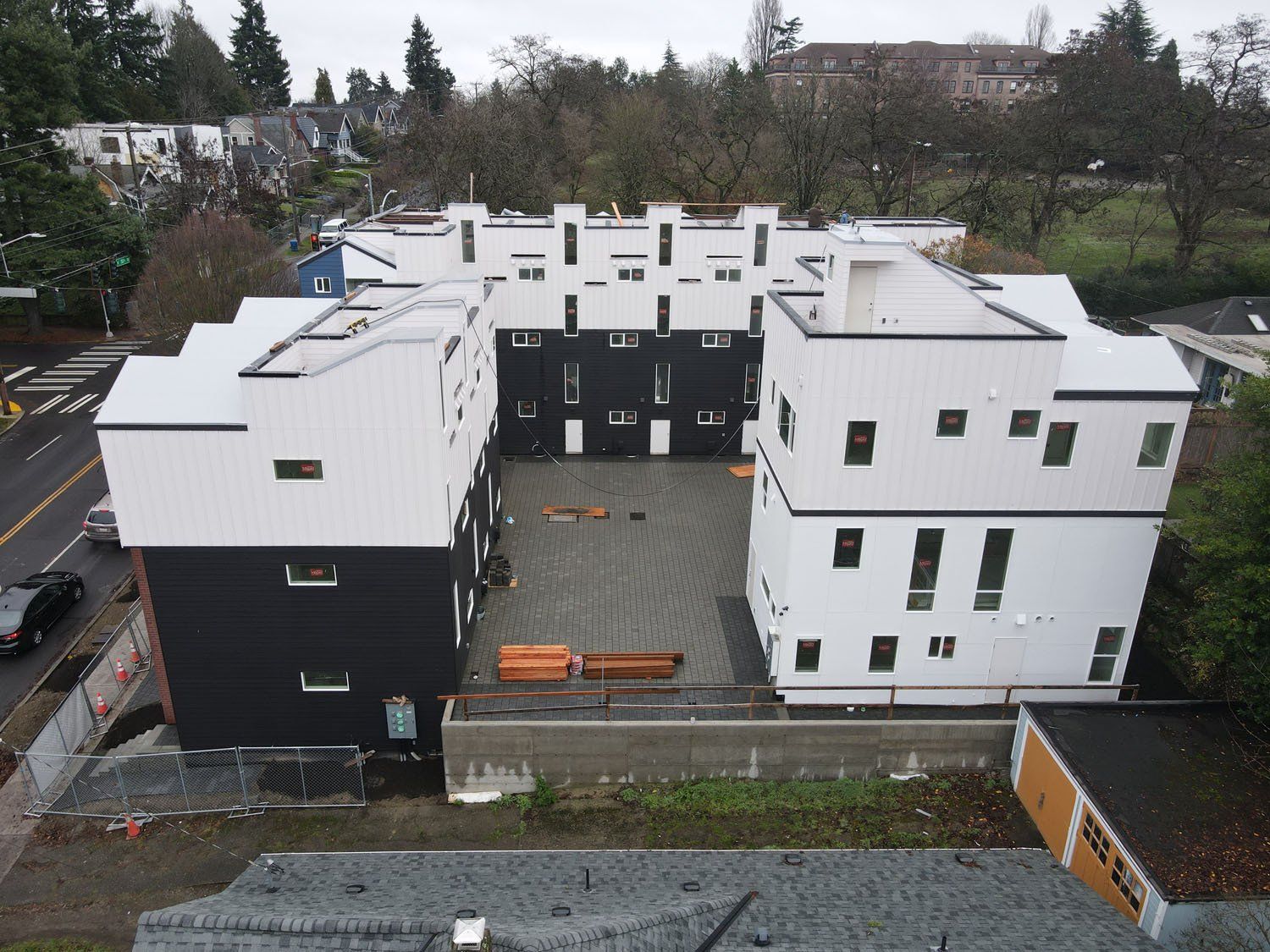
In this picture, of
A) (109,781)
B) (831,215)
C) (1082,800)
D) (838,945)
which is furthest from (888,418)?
(831,215)

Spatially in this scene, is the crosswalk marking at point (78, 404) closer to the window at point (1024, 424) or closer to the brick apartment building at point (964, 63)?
the window at point (1024, 424)

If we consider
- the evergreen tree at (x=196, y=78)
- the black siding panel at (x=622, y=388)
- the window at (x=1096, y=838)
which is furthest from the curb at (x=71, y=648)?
the evergreen tree at (x=196, y=78)

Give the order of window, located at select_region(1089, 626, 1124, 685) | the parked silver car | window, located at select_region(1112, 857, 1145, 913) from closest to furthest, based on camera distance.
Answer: window, located at select_region(1112, 857, 1145, 913), window, located at select_region(1089, 626, 1124, 685), the parked silver car

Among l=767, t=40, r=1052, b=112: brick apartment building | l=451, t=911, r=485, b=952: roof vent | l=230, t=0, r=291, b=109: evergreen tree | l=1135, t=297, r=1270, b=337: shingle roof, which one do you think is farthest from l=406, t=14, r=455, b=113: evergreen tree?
l=451, t=911, r=485, b=952: roof vent

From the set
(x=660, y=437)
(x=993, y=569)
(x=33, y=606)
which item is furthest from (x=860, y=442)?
(x=33, y=606)

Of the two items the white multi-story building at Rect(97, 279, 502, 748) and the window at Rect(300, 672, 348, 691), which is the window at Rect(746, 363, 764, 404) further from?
the window at Rect(300, 672, 348, 691)

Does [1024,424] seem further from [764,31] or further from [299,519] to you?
[764,31]
